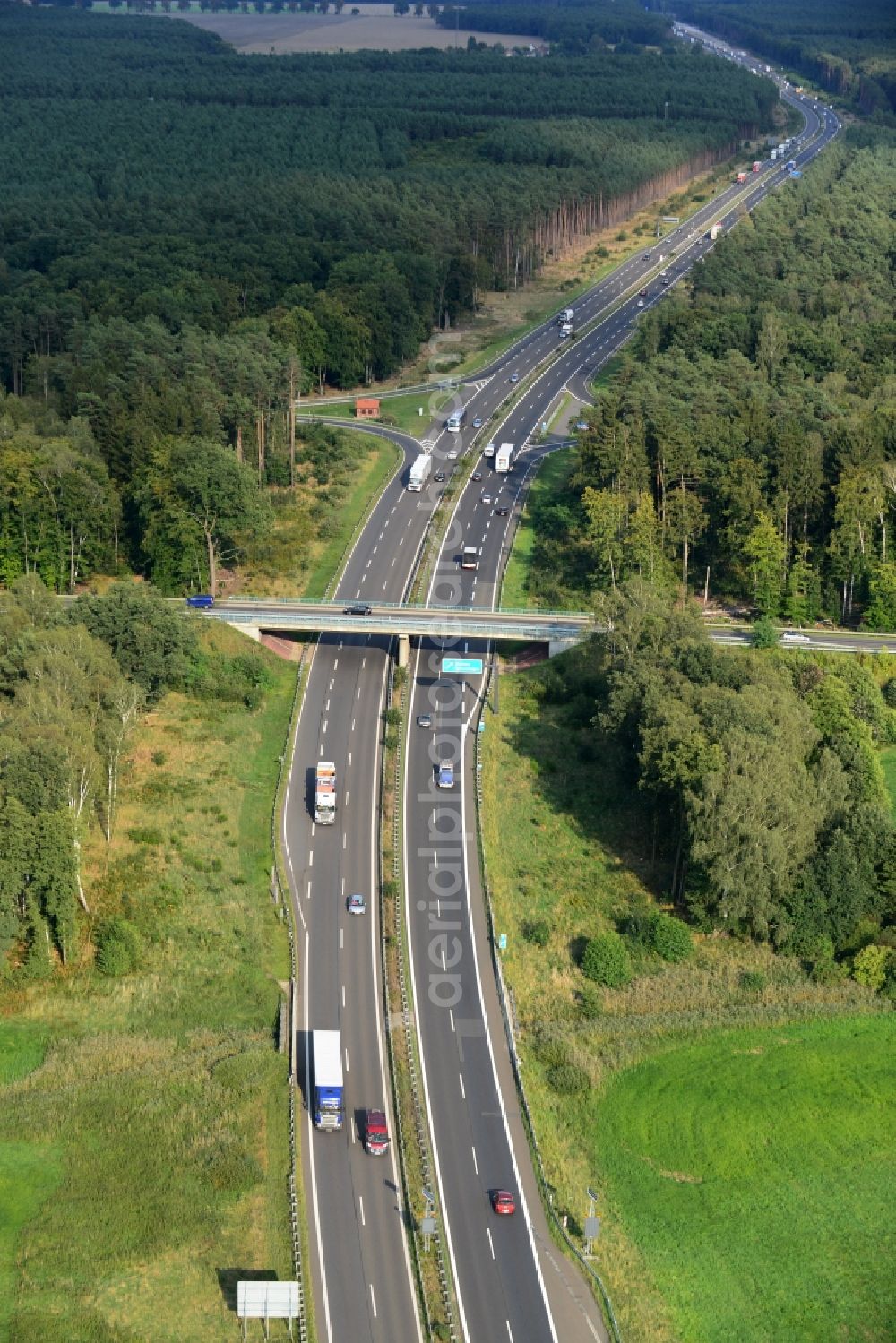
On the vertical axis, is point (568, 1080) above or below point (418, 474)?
below

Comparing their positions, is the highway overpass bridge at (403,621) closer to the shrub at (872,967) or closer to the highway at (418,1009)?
the highway at (418,1009)

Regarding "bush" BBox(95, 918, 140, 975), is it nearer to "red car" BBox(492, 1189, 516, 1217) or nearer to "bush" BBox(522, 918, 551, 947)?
"bush" BBox(522, 918, 551, 947)

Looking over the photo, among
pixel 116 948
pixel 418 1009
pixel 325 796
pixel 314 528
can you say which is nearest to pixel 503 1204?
pixel 418 1009

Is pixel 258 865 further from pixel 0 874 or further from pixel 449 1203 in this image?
pixel 449 1203

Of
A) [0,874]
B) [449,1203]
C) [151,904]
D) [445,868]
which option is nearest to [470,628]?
[445,868]

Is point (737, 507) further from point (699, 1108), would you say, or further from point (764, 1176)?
point (764, 1176)

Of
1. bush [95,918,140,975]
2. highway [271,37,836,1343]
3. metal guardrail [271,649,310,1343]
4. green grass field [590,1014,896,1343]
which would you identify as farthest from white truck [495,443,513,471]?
green grass field [590,1014,896,1343]
